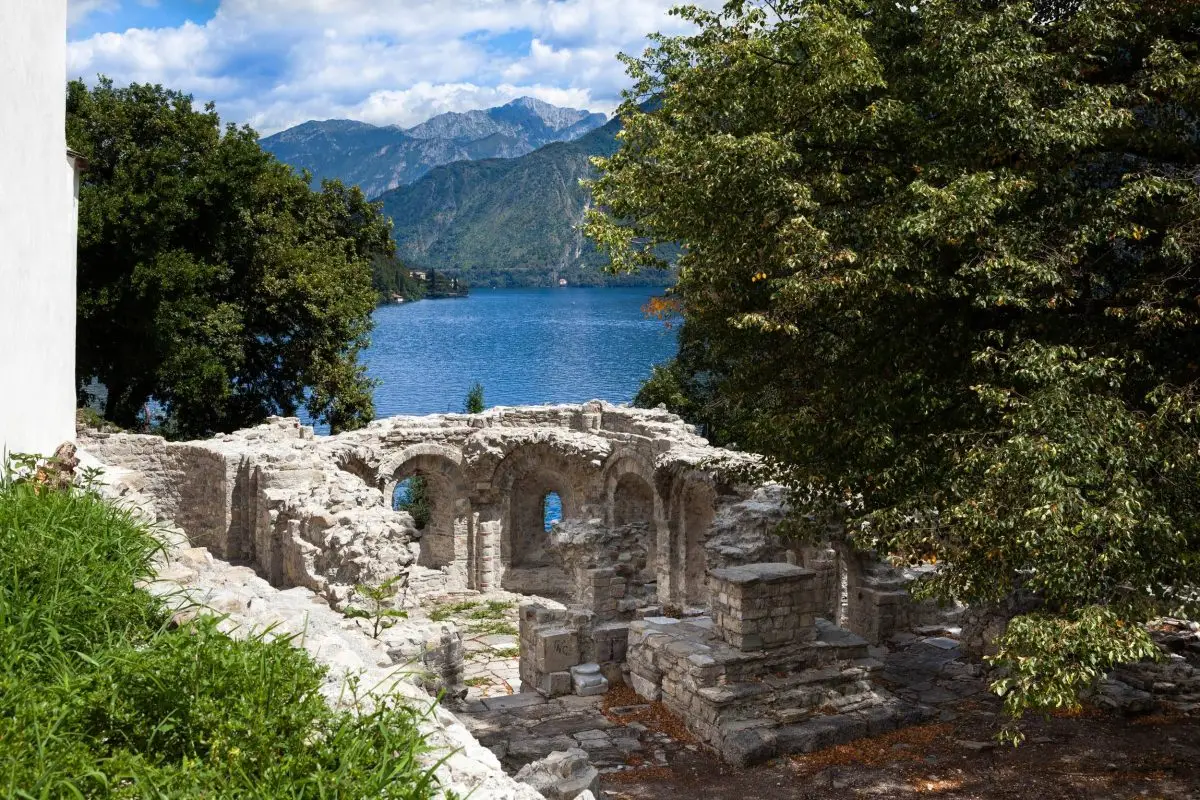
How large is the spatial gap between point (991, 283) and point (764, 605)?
6.00m

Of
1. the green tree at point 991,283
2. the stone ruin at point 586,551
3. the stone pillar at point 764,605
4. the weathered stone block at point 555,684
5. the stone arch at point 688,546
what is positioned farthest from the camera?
the stone arch at point 688,546

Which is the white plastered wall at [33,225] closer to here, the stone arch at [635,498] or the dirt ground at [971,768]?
the dirt ground at [971,768]

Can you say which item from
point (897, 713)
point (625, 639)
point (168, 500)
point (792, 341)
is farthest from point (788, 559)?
point (168, 500)

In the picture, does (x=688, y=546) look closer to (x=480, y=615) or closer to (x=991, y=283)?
(x=480, y=615)

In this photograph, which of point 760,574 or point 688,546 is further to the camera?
point 688,546

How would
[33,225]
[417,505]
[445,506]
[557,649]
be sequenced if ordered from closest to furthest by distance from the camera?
[33,225] → [557,649] → [445,506] → [417,505]

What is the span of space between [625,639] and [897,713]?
464 cm

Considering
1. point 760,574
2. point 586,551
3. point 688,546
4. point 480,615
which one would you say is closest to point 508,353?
point 688,546

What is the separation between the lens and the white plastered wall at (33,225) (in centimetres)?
1104

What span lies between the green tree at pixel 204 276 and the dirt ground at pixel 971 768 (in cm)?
2033

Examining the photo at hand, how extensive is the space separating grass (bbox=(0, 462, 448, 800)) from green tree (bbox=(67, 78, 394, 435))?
22729mm

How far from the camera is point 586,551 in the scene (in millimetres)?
18859

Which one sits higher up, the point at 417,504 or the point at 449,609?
the point at 417,504

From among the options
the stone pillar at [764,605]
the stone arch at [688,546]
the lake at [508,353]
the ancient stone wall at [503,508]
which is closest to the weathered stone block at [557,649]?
the ancient stone wall at [503,508]
